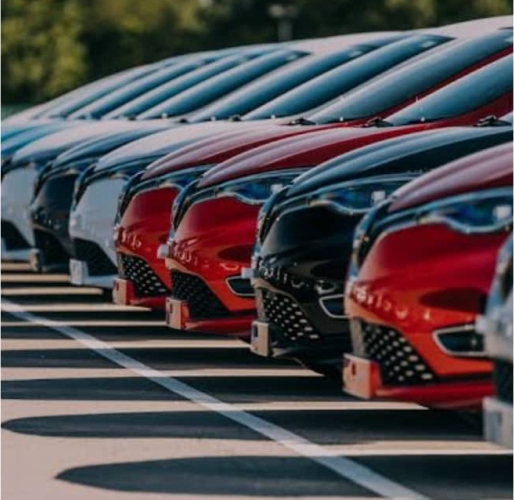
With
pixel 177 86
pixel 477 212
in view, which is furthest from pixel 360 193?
pixel 177 86

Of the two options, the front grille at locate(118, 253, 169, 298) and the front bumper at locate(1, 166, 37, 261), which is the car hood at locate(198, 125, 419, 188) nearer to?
the front grille at locate(118, 253, 169, 298)

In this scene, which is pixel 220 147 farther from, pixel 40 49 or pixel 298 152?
pixel 40 49

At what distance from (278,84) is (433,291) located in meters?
7.81

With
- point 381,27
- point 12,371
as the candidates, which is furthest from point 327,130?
point 381,27

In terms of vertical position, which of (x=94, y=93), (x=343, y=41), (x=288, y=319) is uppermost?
(x=343, y=41)

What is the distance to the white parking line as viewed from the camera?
978 centimetres

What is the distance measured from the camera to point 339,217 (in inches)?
462

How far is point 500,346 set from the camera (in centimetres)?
912

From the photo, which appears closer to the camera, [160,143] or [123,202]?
[123,202]

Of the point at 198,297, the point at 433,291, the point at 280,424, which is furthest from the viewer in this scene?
the point at 198,297

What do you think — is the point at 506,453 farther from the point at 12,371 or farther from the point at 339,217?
the point at 12,371

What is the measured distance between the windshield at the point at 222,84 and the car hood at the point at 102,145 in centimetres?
111

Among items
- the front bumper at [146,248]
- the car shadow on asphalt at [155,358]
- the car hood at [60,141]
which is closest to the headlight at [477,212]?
the car shadow on asphalt at [155,358]

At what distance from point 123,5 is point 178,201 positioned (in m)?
81.4
